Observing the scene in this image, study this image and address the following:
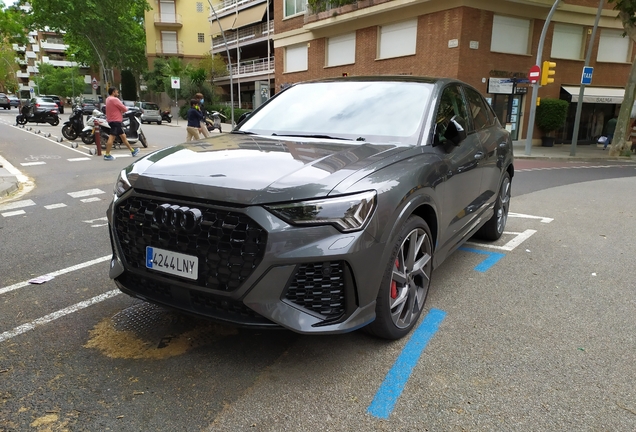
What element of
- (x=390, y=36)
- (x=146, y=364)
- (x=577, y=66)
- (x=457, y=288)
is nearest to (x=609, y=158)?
(x=577, y=66)

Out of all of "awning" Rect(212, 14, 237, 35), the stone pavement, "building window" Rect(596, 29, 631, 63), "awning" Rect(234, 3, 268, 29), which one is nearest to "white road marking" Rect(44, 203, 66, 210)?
the stone pavement

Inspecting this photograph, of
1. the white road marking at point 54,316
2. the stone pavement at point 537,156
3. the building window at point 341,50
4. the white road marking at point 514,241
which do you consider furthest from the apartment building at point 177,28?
the white road marking at point 54,316

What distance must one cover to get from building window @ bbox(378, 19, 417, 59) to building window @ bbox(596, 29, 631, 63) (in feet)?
31.0

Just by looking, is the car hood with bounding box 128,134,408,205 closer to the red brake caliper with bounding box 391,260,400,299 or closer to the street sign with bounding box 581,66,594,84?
the red brake caliper with bounding box 391,260,400,299

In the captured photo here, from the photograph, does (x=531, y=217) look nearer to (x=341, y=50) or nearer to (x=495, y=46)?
(x=495, y=46)

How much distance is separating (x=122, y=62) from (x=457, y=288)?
62.2 metres

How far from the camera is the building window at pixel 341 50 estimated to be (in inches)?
994

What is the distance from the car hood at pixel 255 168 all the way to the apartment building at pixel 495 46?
18758mm

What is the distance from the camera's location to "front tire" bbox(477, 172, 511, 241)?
523cm

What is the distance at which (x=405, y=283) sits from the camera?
298 centimetres

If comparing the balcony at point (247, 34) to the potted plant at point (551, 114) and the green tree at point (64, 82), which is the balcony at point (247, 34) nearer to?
the potted plant at point (551, 114)

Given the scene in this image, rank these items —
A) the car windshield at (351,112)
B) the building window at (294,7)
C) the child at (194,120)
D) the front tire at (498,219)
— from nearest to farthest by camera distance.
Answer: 1. the car windshield at (351,112)
2. the front tire at (498,219)
3. the child at (194,120)
4. the building window at (294,7)

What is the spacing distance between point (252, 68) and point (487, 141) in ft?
132

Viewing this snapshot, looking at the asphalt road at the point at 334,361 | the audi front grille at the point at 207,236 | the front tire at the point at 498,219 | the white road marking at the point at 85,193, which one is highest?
the audi front grille at the point at 207,236
